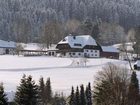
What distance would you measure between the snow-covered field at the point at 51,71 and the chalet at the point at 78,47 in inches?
667

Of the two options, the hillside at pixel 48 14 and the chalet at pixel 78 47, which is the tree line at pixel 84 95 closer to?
the chalet at pixel 78 47

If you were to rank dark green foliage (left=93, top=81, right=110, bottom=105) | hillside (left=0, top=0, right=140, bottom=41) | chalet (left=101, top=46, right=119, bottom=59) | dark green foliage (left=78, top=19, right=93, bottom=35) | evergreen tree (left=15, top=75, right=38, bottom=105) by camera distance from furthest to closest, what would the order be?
hillside (left=0, top=0, right=140, bottom=41) < dark green foliage (left=78, top=19, right=93, bottom=35) < chalet (left=101, top=46, right=119, bottom=59) < dark green foliage (left=93, top=81, right=110, bottom=105) < evergreen tree (left=15, top=75, right=38, bottom=105)

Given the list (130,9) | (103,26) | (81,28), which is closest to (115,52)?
(81,28)

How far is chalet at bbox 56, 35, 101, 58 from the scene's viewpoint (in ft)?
323

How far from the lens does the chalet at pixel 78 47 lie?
3871 inches

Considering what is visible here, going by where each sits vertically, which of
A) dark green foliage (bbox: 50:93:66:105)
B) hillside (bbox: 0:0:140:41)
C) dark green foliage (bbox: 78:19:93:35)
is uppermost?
hillside (bbox: 0:0:140:41)

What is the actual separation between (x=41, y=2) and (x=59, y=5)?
25.6ft

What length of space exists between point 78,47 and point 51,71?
3683 cm

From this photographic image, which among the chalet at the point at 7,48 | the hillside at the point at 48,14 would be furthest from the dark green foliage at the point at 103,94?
the hillside at the point at 48,14

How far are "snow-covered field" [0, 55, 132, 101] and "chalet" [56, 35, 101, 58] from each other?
16.9 m

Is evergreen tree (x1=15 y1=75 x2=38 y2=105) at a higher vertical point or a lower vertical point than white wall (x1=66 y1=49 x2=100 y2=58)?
lower

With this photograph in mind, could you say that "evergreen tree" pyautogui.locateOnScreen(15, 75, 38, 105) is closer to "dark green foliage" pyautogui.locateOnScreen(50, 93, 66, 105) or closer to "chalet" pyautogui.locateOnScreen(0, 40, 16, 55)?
"dark green foliage" pyautogui.locateOnScreen(50, 93, 66, 105)

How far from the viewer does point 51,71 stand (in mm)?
65438

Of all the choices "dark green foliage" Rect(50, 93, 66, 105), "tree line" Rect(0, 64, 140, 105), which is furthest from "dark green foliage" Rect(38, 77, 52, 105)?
"dark green foliage" Rect(50, 93, 66, 105)
